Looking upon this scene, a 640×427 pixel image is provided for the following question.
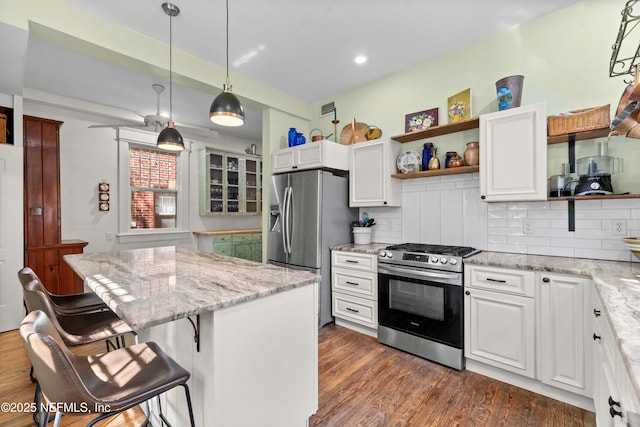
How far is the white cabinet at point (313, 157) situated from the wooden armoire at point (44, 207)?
8.57ft

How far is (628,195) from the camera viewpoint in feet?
6.63

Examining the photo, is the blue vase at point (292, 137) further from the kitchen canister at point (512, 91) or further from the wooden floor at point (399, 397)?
the wooden floor at point (399, 397)

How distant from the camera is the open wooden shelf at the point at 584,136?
7.03 feet

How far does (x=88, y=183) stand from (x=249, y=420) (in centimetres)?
442

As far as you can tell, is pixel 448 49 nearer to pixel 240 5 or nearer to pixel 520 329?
pixel 240 5

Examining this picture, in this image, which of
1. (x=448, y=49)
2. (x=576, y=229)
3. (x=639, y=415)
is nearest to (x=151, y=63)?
(x=448, y=49)

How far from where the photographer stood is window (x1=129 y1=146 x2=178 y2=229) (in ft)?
15.9

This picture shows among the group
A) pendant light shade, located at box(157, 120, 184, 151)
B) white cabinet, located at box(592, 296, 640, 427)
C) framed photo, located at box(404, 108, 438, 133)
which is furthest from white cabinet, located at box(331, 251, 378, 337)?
pendant light shade, located at box(157, 120, 184, 151)

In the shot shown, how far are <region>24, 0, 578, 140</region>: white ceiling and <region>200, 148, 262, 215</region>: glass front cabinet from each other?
1763 millimetres

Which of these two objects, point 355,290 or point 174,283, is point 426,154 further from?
point 174,283

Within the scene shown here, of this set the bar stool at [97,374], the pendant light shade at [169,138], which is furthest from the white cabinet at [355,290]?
the bar stool at [97,374]

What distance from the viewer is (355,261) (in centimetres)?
311

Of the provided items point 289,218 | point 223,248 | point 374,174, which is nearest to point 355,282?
point 289,218

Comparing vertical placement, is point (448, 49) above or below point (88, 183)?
above
